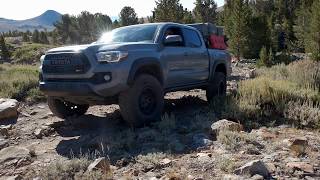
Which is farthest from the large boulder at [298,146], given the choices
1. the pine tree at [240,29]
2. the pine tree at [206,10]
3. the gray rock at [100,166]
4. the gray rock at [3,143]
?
the pine tree at [206,10]

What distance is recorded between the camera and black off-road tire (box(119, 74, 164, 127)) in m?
7.16

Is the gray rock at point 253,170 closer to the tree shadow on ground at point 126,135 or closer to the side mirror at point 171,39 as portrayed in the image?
the tree shadow on ground at point 126,135

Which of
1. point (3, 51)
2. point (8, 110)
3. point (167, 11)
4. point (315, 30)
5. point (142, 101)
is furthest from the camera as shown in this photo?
point (3, 51)

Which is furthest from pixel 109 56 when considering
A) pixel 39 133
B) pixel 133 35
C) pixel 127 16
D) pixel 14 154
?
pixel 127 16

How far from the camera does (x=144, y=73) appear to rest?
25.1ft

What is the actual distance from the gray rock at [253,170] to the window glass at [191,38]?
14.6 ft

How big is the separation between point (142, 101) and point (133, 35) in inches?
56.3

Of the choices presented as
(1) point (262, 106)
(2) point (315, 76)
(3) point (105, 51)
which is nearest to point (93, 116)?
(3) point (105, 51)

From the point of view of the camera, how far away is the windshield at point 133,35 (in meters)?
8.13

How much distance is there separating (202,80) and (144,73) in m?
2.35

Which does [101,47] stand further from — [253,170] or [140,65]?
[253,170]

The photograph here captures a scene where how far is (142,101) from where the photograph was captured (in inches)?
296

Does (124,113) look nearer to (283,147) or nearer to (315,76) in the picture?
(283,147)

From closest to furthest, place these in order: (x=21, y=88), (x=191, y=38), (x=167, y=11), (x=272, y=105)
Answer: (x=272, y=105) < (x=191, y=38) < (x=21, y=88) < (x=167, y=11)
